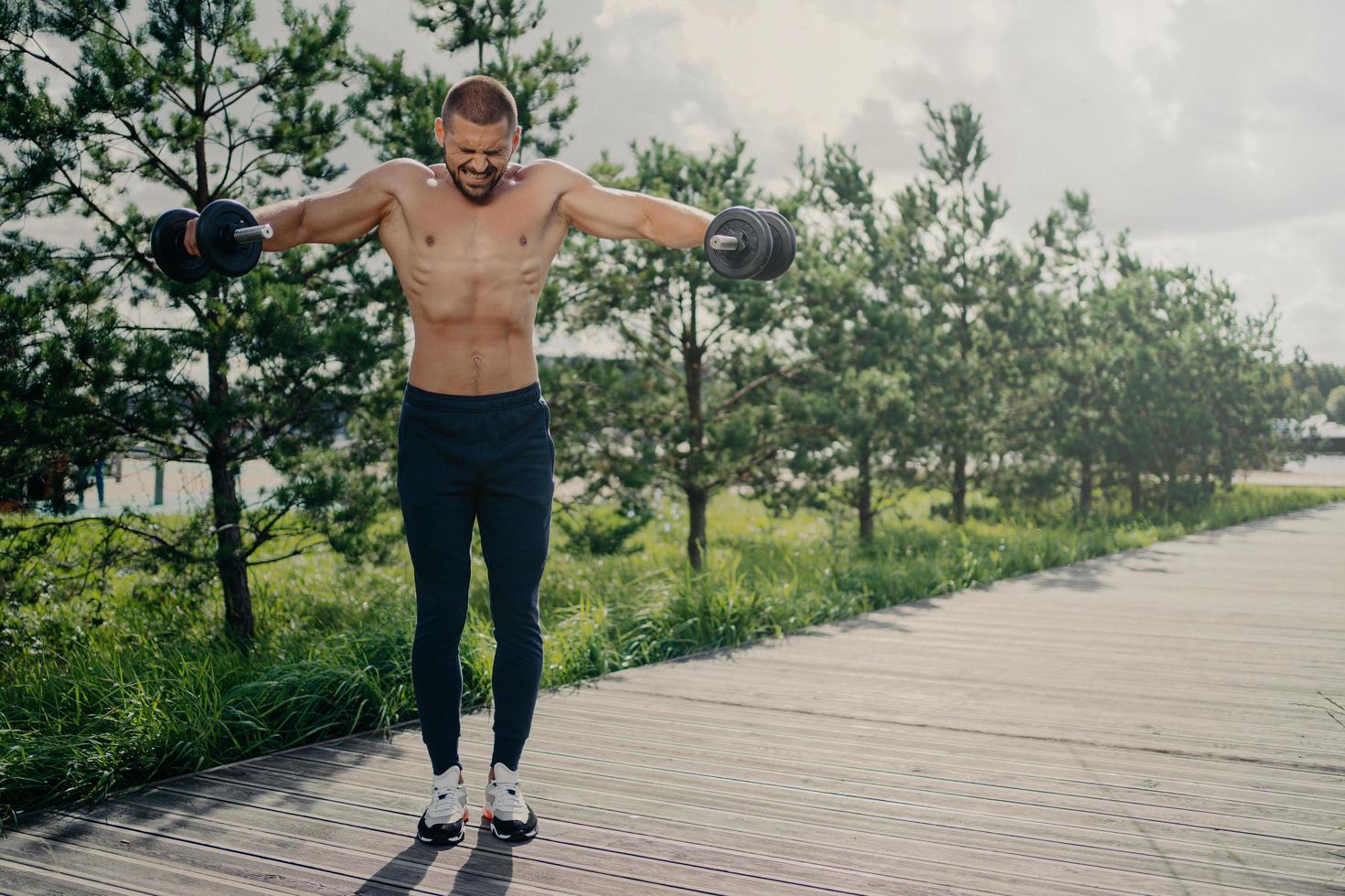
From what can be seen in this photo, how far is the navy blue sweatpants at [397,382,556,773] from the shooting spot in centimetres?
253

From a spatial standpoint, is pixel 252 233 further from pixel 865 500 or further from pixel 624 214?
pixel 865 500

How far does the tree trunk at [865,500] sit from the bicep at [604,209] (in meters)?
7.86

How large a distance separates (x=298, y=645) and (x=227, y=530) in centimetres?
101

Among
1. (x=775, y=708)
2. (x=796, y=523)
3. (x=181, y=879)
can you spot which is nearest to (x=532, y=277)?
(x=181, y=879)

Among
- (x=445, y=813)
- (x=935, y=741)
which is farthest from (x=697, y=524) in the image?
(x=445, y=813)

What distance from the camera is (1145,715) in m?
3.91

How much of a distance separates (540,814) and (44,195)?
390 centimetres

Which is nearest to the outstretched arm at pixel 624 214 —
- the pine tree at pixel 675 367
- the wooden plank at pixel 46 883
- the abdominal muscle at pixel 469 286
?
the abdominal muscle at pixel 469 286

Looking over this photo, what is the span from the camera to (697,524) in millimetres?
8492

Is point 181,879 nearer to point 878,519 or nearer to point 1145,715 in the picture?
point 1145,715

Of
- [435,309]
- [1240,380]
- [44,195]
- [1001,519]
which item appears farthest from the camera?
[1240,380]

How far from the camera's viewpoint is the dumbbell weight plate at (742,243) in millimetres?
2336

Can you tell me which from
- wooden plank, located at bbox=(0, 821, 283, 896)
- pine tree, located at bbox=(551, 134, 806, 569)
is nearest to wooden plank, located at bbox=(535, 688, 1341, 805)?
wooden plank, located at bbox=(0, 821, 283, 896)

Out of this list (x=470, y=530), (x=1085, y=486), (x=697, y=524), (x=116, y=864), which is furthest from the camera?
(x=1085, y=486)
